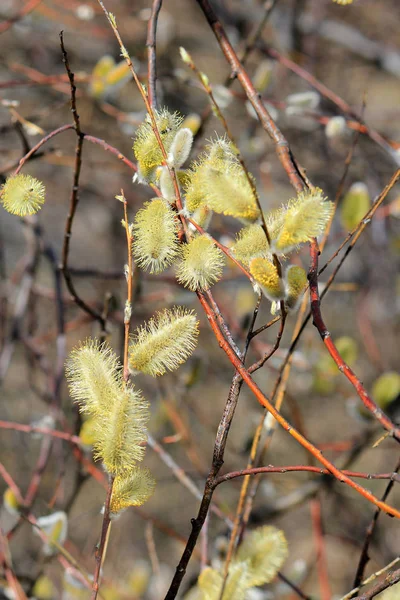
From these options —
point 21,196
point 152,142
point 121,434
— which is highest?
point 152,142

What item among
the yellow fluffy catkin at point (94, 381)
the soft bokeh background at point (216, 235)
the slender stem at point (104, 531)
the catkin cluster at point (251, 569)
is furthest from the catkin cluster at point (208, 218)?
the soft bokeh background at point (216, 235)

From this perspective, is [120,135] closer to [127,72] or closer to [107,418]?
[127,72]

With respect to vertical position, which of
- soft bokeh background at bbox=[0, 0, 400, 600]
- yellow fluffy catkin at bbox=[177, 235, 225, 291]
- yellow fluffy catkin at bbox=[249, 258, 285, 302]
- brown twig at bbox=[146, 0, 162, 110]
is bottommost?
soft bokeh background at bbox=[0, 0, 400, 600]

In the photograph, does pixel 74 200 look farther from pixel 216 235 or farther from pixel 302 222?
pixel 216 235

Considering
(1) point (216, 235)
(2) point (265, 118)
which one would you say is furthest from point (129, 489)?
(1) point (216, 235)

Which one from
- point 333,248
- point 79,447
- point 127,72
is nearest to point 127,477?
point 79,447

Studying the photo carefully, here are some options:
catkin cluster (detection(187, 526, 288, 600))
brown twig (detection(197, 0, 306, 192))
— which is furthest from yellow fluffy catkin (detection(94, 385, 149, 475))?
brown twig (detection(197, 0, 306, 192))

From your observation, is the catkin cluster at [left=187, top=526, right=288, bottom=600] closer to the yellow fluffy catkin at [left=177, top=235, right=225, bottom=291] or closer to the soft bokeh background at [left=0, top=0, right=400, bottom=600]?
the yellow fluffy catkin at [left=177, top=235, right=225, bottom=291]
